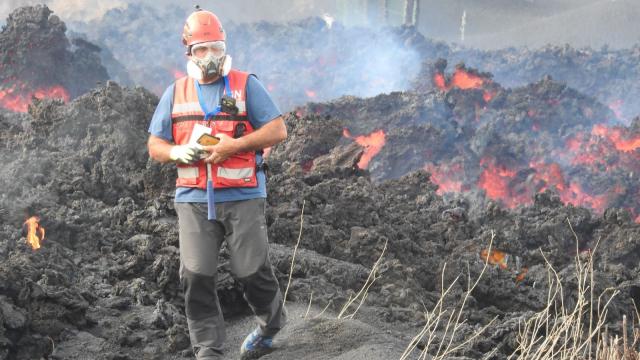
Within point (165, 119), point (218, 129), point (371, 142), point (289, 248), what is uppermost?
point (371, 142)

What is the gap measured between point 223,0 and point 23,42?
3525cm

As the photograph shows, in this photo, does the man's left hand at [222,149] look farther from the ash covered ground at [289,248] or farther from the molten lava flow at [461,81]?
the molten lava flow at [461,81]

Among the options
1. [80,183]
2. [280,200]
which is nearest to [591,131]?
[280,200]

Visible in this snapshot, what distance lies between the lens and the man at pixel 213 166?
411 cm

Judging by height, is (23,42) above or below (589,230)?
above

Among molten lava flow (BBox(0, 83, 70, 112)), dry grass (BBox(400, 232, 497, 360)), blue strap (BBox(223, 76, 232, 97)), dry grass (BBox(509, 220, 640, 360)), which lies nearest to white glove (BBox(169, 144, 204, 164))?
blue strap (BBox(223, 76, 232, 97))

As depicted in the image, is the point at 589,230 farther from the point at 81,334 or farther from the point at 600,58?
the point at 600,58

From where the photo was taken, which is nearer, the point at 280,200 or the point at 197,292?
the point at 197,292

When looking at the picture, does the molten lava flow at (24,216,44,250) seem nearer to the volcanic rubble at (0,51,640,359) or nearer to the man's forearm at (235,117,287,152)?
the volcanic rubble at (0,51,640,359)

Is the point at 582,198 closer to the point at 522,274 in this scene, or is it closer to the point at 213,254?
the point at 522,274

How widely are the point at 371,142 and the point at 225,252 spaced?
13.0 m

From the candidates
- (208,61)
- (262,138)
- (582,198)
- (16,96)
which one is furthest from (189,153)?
(16,96)

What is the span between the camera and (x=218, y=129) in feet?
13.7

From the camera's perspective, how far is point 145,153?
9.13 m
